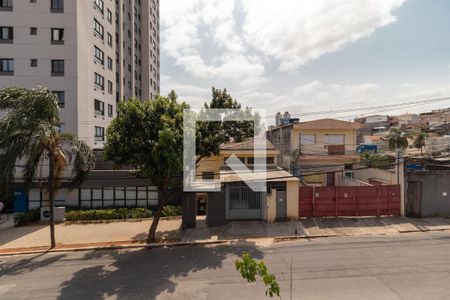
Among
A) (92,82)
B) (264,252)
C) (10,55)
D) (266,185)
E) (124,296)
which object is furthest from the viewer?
(92,82)

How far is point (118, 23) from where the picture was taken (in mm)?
42094

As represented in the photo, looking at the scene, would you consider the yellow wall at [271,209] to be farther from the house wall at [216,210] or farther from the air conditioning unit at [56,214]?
the air conditioning unit at [56,214]

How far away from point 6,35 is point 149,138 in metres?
20.7

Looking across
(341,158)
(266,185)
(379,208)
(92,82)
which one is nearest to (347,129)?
(341,158)

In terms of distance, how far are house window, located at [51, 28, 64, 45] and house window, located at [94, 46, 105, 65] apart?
4.20 metres

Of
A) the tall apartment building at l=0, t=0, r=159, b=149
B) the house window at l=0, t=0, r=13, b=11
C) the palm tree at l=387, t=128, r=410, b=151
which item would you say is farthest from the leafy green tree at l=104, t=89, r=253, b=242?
the palm tree at l=387, t=128, r=410, b=151

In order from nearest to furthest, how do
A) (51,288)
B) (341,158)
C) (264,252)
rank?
1. (51,288)
2. (264,252)
3. (341,158)

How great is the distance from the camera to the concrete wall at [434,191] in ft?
64.0

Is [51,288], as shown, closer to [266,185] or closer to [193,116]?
[193,116]

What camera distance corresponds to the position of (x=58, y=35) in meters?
26.8

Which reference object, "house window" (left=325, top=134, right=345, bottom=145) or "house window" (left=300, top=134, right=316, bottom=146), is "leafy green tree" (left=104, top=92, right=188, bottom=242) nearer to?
"house window" (left=300, top=134, right=316, bottom=146)

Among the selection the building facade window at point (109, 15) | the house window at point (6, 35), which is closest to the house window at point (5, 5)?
the house window at point (6, 35)

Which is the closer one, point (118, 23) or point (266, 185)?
point (266, 185)

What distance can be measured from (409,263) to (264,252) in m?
5.88
